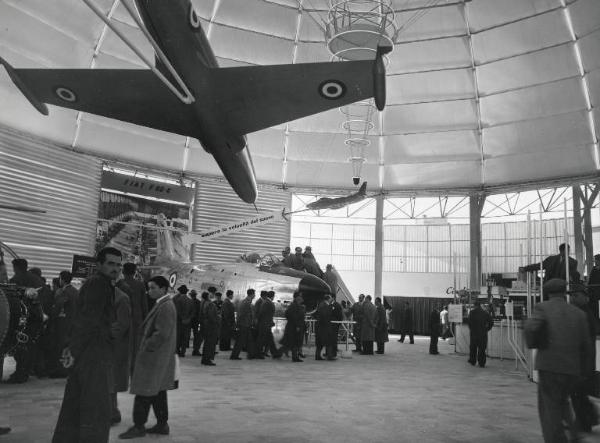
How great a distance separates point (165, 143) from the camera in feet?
70.4

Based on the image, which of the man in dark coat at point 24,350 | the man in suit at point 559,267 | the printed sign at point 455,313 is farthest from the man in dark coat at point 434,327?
the man in dark coat at point 24,350

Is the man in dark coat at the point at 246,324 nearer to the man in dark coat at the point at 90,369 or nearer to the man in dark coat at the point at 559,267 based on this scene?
the man in dark coat at the point at 559,267

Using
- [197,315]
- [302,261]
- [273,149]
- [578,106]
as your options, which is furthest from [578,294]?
[273,149]

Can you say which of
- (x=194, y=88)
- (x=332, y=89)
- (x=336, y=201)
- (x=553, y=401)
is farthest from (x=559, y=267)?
(x=336, y=201)

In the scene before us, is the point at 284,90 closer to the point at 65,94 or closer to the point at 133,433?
the point at 65,94

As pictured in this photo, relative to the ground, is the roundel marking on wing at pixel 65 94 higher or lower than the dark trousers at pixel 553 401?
higher

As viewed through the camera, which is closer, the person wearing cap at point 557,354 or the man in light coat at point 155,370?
the person wearing cap at point 557,354

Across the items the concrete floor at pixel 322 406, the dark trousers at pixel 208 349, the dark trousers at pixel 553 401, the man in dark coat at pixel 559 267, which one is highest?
the man in dark coat at pixel 559 267

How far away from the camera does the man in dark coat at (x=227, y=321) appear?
12.9 metres

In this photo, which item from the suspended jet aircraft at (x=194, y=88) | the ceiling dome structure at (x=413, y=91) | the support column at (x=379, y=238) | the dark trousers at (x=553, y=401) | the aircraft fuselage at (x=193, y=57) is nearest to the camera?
the dark trousers at (x=553, y=401)

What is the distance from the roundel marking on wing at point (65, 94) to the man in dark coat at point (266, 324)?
7.01m

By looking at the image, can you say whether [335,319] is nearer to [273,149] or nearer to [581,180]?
[273,149]

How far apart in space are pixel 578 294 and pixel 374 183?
59.1 feet

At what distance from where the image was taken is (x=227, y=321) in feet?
44.1
